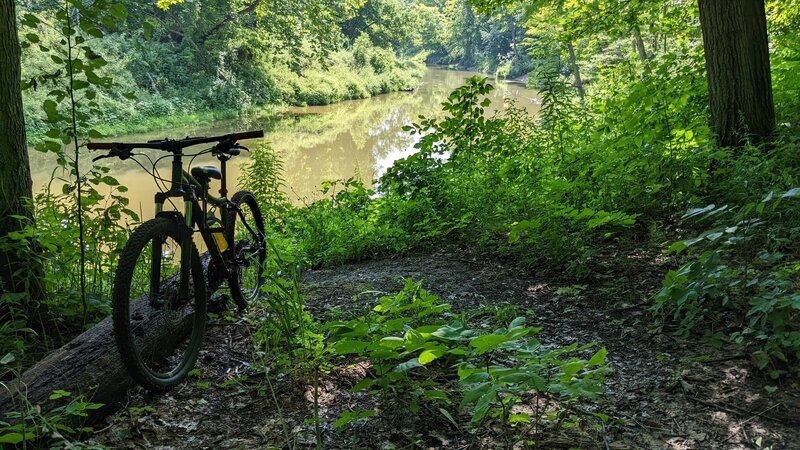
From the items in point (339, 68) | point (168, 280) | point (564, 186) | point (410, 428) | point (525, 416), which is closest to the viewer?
point (525, 416)

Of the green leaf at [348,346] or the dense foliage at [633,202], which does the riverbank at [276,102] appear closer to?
the dense foliage at [633,202]

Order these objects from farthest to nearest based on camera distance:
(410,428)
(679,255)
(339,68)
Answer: (339,68) < (679,255) < (410,428)

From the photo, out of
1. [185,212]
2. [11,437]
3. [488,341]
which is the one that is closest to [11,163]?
[185,212]

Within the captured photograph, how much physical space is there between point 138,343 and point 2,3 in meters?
2.12

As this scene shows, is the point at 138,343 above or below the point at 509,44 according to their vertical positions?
below

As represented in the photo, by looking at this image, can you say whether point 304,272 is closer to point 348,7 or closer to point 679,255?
point 679,255

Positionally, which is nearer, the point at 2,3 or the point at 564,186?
the point at 2,3

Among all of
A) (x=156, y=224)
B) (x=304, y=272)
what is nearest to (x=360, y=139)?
(x=304, y=272)

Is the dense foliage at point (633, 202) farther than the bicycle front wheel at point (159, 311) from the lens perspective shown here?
Yes

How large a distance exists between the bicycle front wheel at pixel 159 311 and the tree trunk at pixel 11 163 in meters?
0.65

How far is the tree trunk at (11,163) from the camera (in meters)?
3.08

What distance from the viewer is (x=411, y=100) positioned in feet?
114

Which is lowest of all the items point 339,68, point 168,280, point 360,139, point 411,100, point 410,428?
point 410,428

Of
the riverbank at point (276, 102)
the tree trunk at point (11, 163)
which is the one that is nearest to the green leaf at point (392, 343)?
the tree trunk at point (11, 163)
